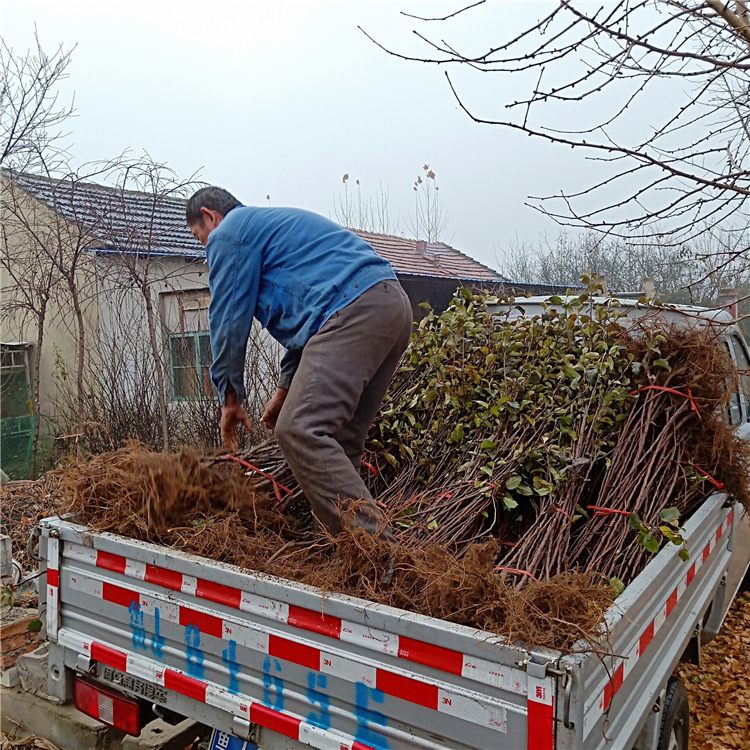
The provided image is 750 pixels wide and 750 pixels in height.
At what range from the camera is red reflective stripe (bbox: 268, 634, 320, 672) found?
1.79m

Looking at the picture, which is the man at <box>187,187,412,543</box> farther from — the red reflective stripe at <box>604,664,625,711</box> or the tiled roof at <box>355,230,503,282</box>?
the tiled roof at <box>355,230,503,282</box>

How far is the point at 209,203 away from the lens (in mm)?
2939

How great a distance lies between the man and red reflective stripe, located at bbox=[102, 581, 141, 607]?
0.66 m

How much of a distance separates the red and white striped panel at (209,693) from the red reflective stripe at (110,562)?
0.27 m

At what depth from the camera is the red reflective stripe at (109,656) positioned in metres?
2.24

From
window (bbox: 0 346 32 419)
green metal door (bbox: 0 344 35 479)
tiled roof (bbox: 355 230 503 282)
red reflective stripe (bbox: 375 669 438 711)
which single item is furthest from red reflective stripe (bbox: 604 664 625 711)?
tiled roof (bbox: 355 230 503 282)

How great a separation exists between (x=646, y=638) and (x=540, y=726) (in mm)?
641

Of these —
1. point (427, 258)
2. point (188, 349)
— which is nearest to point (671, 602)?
point (188, 349)

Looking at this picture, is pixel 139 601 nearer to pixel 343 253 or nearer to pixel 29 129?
Answer: pixel 343 253

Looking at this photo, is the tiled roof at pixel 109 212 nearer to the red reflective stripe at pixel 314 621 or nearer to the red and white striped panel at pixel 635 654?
the red reflective stripe at pixel 314 621

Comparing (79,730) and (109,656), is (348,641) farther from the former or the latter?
(79,730)

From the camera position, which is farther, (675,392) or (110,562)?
(675,392)

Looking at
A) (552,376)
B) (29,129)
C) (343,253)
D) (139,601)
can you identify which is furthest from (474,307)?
(29,129)

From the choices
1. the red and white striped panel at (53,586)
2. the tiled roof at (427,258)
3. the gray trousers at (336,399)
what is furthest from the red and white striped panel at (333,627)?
the tiled roof at (427,258)
